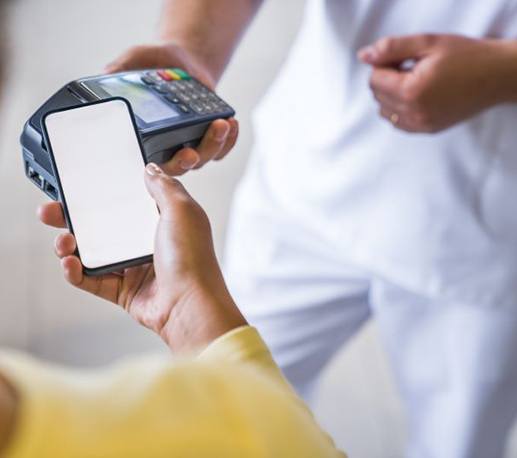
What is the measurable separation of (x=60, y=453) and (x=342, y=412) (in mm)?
802

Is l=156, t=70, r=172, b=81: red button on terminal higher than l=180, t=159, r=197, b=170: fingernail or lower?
higher

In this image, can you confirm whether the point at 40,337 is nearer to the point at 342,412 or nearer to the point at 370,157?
the point at 342,412

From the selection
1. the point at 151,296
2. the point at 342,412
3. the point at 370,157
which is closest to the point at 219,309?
the point at 151,296

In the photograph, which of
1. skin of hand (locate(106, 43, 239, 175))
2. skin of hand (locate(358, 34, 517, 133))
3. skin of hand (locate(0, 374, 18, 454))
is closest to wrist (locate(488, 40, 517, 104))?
skin of hand (locate(358, 34, 517, 133))

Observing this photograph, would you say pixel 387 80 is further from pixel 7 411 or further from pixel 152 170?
pixel 7 411

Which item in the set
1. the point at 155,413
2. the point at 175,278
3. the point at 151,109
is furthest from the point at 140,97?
the point at 155,413

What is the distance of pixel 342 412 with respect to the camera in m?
1.01

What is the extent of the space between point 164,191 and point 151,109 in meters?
0.08

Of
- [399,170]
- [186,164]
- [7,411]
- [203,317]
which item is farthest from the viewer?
[399,170]

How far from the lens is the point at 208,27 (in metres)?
0.63

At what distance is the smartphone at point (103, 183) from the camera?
1.41 ft

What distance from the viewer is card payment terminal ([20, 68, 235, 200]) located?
45 cm

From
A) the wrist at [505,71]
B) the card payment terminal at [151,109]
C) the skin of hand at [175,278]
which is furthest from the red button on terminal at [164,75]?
the wrist at [505,71]

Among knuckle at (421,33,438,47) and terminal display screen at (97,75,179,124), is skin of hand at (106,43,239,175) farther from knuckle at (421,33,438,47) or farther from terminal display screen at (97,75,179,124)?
knuckle at (421,33,438,47)
